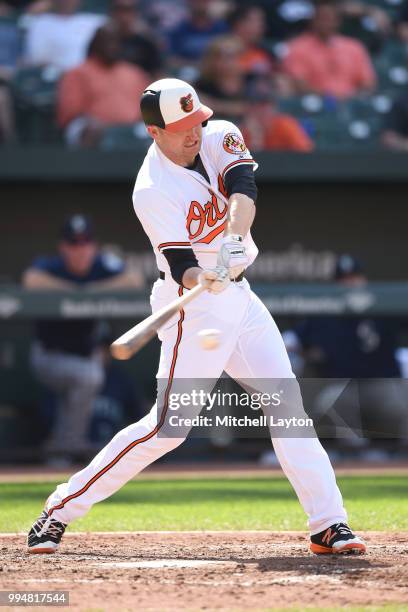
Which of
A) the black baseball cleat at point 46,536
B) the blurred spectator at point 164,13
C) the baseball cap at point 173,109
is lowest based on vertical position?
the black baseball cleat at point 46,536

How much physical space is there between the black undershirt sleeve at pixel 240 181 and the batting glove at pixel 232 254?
0.80 feet

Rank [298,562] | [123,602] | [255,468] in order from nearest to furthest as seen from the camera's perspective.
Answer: [123,602] → [298,562] → [255,468]

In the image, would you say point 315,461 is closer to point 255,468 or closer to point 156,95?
point 156,95

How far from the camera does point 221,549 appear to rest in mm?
4594

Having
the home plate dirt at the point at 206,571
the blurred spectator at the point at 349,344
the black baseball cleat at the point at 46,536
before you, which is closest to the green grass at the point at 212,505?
the home plate dirt at the point at 206,571

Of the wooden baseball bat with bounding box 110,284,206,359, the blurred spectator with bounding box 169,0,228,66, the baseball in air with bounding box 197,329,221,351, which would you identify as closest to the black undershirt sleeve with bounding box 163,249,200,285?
the wooden baseball bat with bounding box 110,284,206,359

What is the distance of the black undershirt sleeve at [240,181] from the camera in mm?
4320

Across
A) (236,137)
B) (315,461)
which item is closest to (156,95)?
(236,137)

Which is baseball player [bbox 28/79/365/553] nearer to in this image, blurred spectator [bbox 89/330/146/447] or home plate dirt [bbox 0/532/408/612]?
home plate dirt [bbox 0/532/408/612]

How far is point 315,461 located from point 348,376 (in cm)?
479

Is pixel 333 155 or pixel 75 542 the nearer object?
pixel 75 542

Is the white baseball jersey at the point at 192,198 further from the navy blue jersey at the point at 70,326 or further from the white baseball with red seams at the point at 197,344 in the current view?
the navy blue jersey at the point at 70,326

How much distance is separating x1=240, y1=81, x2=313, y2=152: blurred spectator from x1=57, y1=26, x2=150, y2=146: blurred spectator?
997 millimetres

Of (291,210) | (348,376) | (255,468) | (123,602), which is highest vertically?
(291,210)
